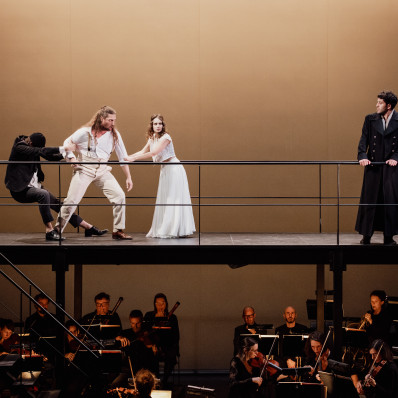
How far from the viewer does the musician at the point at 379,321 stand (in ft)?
26.0

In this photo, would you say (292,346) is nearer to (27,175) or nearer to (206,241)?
(206,241)

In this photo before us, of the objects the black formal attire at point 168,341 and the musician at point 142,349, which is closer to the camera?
the musician at point 142,349

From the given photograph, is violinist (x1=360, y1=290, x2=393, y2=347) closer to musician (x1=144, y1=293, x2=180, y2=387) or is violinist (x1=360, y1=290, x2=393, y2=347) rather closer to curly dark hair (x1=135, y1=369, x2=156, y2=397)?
musician (x1=144, y1=293, x2=180, y2=387)

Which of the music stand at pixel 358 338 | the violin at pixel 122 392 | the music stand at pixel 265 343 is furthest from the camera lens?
the music stand at pixel 358 338

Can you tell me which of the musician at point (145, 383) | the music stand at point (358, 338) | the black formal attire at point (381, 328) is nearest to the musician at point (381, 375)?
the music stand at point (358, 338)

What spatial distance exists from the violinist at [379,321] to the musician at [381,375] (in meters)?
1.12

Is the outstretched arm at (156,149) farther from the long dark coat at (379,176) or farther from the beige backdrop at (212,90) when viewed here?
the beige backdrop at (212,90)

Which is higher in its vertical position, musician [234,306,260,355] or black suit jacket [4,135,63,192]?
black suit jacket [4,135,63,192]

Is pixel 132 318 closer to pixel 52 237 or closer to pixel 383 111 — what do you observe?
pixel 52 237

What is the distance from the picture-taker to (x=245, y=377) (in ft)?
22.4

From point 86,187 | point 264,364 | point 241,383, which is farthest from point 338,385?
point 86,187

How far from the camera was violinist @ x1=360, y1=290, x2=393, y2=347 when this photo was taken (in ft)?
26.0

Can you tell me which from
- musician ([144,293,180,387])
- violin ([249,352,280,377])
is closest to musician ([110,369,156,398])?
violin ([249,352,280,377])

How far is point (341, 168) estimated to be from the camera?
9.89 m
